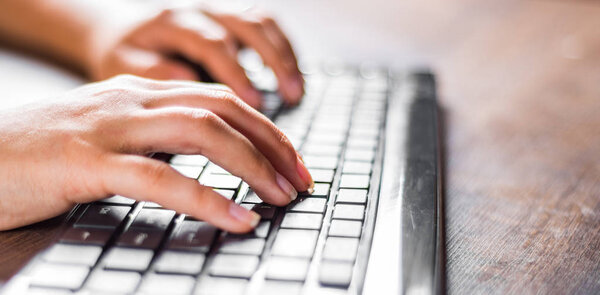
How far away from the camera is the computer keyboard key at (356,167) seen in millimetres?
531

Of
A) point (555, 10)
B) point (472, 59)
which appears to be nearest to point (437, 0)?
point (555, 10)

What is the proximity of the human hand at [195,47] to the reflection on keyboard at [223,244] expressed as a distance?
0.20 metres

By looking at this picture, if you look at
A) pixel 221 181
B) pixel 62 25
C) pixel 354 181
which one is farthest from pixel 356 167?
pixel 62 25

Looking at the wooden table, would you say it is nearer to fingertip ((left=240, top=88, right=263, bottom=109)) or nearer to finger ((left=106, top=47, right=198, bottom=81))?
finger ((left=106, top=47, right=198, bottom=81))

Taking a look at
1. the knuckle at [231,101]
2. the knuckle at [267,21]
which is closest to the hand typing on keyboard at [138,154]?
the knuckle at [231,101]

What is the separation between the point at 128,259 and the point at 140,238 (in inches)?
1.1

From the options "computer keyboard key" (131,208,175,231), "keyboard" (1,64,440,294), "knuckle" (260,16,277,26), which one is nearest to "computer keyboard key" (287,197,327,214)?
"keyboard" (1,64,440,294)

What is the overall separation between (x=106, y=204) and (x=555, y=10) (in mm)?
1024

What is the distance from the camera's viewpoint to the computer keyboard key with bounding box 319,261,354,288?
1.22 ft

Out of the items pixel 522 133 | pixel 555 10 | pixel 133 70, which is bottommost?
pixel 555 10

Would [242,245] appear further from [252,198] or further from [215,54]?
[215,54]

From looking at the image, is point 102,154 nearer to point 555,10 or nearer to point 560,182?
point 560,182

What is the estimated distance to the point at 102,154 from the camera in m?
0.46

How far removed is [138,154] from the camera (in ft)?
1.58
